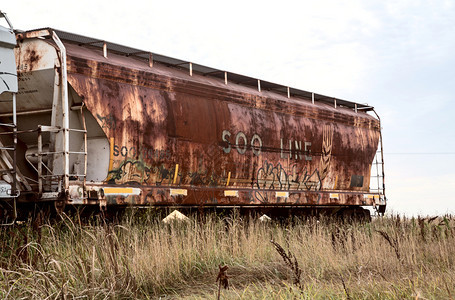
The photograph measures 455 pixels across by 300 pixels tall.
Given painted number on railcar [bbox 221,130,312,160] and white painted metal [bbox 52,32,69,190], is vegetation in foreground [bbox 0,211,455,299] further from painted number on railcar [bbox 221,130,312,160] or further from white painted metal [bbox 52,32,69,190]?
painted number on railcar [bbox 221,130,312,160]

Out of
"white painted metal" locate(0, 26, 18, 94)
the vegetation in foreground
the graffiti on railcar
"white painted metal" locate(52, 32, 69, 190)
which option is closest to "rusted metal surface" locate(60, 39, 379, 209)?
the graffiti on railcar

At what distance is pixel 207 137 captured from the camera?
11.5 meters

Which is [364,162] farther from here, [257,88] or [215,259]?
[215,259]

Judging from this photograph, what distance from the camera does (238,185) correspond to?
1231 centimetres

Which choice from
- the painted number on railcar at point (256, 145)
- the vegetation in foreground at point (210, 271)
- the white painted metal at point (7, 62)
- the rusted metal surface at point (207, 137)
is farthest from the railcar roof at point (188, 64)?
the vegetation in foreground at point (210, 271)

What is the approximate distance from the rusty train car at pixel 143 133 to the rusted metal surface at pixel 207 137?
0.08 ft

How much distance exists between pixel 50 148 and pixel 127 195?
5.39 ft

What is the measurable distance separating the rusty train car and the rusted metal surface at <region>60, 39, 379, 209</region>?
0.02 meters

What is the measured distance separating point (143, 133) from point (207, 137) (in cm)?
179

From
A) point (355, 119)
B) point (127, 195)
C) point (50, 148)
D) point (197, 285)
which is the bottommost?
point (197, 285)

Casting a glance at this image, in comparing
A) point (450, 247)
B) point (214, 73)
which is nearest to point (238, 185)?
point (214, 73)

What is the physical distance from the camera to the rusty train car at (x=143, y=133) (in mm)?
9117

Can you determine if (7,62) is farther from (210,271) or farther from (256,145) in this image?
(256,145)

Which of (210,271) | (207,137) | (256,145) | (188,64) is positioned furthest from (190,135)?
(210,271)
